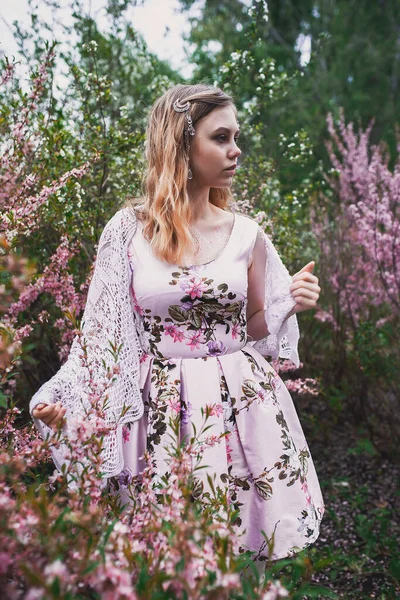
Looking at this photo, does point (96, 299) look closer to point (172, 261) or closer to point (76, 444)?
point (172, 261)

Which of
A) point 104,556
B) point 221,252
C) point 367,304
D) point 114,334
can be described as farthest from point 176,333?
point 367,304

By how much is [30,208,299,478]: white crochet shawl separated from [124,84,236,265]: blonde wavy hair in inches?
3.8

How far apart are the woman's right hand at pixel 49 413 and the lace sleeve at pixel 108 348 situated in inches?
1.9

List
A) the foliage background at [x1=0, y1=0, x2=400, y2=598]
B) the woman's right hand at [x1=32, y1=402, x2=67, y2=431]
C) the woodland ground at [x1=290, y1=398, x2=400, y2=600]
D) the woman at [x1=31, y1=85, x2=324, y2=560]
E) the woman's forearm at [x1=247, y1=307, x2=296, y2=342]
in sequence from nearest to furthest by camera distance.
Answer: the woman's right hand at [x1=32, y1=402, x2=67, y2=431], the woman at [x1=31, y1=85, x2=324, y2=560], the woman's forearm at [x1=247, y1=307, x2=296, y2=342], the foliage background at [x1=0, y1=0, x2=400, y2=598], the woodland ground at [x1=290, y1=398, x2=400, y2=600]

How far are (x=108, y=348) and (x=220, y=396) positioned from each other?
0.38 meters

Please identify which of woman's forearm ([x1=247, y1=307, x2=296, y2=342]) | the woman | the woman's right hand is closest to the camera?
the woman's right hand

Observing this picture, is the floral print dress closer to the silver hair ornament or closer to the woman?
the woman

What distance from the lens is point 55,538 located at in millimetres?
744

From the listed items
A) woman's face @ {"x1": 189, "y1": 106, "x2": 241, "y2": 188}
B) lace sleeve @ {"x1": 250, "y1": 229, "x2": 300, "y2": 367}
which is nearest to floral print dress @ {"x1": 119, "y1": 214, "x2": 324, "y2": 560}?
lace sleeve @ {"x1": 250, "y1": 229, "x2": 300, "y2": 367}

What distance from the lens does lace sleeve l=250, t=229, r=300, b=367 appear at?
1.81m

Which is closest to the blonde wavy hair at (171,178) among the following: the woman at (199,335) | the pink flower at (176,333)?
the woman at (199,335)

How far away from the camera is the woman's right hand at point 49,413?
1.42 metres

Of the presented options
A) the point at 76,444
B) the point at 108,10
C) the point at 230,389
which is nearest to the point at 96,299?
the point at 230,389

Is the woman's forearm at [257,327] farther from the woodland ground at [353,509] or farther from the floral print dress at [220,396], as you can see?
the woodland ground at [353,509]
